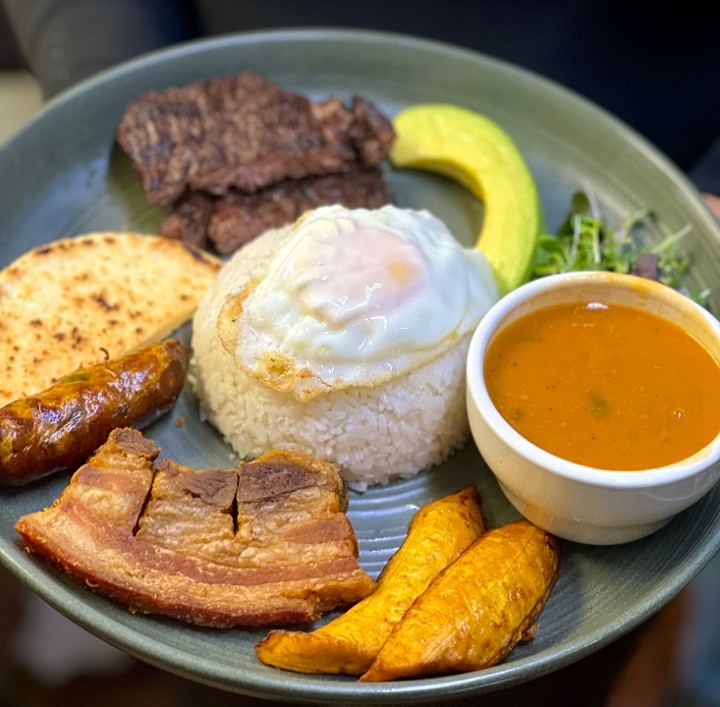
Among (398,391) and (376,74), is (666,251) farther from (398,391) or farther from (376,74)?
(376,74)

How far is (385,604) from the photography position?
6.09 feet

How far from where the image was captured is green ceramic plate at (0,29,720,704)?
180 centimetres

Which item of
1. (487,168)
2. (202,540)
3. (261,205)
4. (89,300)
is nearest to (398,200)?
(487,168)

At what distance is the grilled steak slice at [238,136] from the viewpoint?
301 cm

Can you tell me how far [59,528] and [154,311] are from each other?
97cm

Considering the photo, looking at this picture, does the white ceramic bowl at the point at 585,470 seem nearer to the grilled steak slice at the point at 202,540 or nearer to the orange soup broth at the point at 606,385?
the orange soup broth at the point at 606,385

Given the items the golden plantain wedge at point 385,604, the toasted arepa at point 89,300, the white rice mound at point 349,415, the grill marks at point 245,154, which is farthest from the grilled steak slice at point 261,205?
the golden plantain wedge at point 385,604

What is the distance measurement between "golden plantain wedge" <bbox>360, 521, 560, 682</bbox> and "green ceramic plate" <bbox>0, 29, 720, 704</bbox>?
44mm

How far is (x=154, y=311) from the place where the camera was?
2676mm

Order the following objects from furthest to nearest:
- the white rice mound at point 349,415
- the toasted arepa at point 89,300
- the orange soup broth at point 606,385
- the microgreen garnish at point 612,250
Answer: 1. the microgreen garnish at point 612,250
2. the toasted arepa at point 89,300
3. the white rice mound at point 349,415
4. the orange soup broth at point 606,385

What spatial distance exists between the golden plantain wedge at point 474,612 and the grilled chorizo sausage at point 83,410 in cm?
93

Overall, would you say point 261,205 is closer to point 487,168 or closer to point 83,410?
point 487,168

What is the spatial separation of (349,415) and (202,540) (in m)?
0.61

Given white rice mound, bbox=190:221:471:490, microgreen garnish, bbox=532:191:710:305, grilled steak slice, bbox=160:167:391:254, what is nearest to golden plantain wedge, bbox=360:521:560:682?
white rice mound, bbox=190:221:471:490
